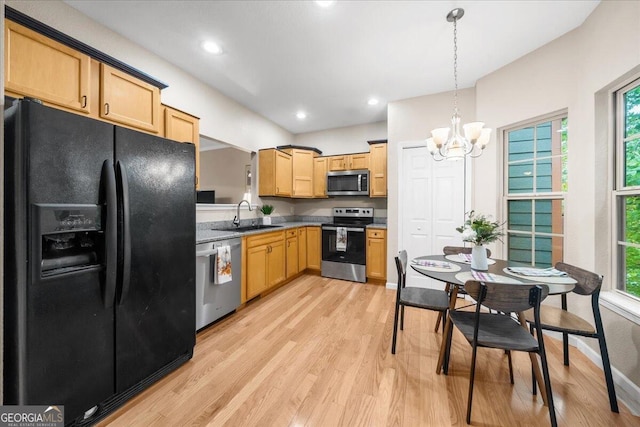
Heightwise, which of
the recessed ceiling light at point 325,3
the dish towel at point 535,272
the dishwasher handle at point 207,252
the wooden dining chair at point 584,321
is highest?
the recessed ceiling light at point 325,3

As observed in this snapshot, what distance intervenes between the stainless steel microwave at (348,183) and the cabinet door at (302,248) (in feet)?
2.86

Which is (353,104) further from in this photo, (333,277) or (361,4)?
(333,277)

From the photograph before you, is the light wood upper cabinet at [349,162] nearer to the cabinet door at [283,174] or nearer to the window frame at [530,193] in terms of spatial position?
the cabinet door at [283,174]

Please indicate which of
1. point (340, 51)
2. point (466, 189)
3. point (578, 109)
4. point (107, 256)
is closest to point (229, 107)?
point (340, 51)

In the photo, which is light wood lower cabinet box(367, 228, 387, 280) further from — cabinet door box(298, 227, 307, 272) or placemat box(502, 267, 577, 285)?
placemat box(502, 267, 577, 285)

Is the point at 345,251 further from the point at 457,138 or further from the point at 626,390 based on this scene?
the point at 626,390

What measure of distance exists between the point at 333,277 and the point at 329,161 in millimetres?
2119

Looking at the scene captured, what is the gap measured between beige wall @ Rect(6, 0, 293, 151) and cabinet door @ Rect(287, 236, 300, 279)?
5.56 feet

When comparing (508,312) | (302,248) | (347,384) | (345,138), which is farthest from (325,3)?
(302,248)

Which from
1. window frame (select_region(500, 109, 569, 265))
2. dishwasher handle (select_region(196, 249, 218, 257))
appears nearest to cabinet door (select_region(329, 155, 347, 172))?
window frame (select_region(500, 109, 569, 265))

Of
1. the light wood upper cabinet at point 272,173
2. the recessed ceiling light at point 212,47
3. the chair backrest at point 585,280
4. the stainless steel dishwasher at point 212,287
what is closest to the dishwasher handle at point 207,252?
the stainless steel dishwasher at point 212,287

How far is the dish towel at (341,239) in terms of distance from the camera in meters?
3.98

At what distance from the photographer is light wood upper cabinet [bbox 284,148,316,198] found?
14.5ft

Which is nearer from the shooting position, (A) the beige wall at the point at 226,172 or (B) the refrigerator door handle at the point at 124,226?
(B) the refrigerator door handle at the point at 124,226
